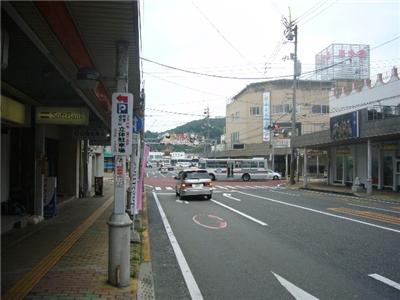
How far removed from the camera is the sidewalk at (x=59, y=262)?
23.2ft

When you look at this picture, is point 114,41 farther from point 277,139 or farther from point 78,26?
point 277,139

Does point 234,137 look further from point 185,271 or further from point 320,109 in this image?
point 185,271

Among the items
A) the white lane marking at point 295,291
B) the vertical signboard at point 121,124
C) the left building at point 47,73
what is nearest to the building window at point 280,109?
the left building at point 47,73

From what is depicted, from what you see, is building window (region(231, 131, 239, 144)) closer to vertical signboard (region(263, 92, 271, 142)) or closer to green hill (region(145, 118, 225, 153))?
green hill (region(145, 118, 225, 153))

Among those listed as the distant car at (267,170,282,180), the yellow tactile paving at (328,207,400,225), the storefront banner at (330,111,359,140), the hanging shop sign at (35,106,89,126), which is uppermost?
the storefront banner at (330,111,359,140)

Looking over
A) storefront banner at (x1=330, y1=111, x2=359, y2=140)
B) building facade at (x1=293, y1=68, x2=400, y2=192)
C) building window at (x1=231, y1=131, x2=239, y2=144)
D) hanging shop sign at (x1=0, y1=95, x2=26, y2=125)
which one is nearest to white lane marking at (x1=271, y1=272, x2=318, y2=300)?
hanging shop sign at (x1=0, y1=95, x2=26, y2=125)

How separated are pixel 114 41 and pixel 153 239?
601 cm

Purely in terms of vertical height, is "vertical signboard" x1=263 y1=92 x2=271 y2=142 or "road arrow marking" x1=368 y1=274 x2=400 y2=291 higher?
"vertical signboard" x1=263 y1=92 x2=271 y2=142

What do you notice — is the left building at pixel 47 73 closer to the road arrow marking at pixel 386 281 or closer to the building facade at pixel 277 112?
the road arrow marking at pixel 386 281

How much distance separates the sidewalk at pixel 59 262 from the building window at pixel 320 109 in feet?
244

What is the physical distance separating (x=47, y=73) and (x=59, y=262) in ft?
12.9

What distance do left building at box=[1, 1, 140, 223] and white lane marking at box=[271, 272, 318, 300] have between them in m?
4.56

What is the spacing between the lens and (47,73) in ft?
34.2

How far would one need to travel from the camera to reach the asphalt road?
760 centimetres
